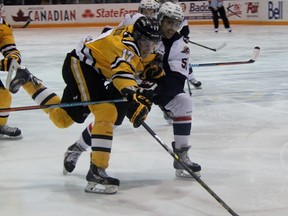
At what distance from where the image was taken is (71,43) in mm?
11188

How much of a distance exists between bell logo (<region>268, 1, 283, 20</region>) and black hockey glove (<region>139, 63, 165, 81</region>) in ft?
41.8

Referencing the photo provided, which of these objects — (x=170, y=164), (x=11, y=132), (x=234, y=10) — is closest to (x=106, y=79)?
(x=170, y=164)

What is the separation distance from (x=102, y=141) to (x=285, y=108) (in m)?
2.59

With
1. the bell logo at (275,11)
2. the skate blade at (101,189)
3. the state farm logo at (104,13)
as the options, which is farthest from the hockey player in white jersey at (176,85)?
the state farm logo at (104,13)

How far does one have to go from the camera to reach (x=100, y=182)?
279 centimetres

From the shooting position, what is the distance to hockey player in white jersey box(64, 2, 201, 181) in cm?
305

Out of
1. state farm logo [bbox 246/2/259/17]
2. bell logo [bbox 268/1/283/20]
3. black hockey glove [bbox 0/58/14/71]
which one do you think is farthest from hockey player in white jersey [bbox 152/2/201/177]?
state farm logo [bbox 246/2/259/17]

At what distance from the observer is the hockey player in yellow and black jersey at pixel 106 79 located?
2594mm

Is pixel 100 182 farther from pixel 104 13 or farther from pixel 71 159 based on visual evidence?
pixel 104 13

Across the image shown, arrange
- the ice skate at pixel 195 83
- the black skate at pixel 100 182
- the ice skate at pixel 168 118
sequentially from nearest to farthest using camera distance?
1. the black skate at pixel 100 182
2. the ice skate at pixel 168 118
3. the ice skate at pixel 195 83

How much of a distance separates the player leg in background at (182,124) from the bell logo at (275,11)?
41.7 ft

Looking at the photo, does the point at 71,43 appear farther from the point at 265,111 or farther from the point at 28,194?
the point at 28,194

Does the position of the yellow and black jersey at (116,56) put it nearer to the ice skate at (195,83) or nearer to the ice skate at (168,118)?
the ice skate at (168,118)

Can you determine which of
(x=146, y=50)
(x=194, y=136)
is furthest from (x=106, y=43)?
(x=194, y=136)
